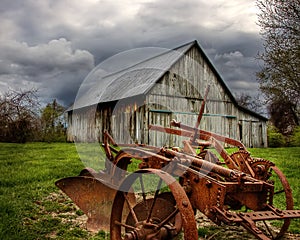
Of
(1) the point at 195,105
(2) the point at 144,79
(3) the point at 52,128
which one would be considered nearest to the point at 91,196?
(2) the point at 144,79

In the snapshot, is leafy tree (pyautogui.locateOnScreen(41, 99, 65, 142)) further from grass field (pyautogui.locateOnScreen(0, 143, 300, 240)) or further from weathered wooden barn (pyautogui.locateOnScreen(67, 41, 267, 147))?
grass field (pyautogui.locateOnScreen(0, 143, 300, 240))

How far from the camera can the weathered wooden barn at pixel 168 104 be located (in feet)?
48.6

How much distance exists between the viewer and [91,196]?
4082 mm

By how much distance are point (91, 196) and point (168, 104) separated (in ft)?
39.1

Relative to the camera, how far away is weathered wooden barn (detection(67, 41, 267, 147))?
48.6ft

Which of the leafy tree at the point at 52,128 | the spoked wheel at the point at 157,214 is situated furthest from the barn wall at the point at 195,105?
the spoked wheel at the point at 157,214

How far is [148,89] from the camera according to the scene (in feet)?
46.3

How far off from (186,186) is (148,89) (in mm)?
11605

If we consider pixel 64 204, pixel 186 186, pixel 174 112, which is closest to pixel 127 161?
pixel 186 186

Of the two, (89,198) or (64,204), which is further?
(64,204)

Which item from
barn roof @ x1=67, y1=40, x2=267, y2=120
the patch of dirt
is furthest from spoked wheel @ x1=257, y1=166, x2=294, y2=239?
barn roof @ x1=67, y1=40, x2=267, y2=120

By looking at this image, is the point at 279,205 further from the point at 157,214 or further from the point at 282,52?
the point at 282,52

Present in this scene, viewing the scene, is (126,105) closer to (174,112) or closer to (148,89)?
(148,89)

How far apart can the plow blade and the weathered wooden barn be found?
30.3 feet
